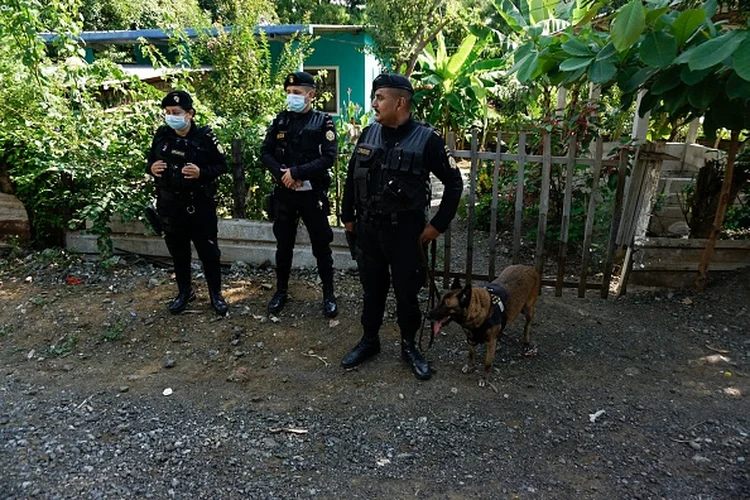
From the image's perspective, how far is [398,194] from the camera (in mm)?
3184

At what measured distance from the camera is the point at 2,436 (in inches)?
118

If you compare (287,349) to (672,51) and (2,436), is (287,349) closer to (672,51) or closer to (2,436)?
(2,436)

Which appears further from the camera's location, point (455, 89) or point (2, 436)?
point (455, 89)

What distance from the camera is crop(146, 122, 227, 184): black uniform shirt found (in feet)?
13.3

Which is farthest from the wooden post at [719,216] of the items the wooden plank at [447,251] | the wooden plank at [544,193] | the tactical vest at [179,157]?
the tactical vest at [179,157]

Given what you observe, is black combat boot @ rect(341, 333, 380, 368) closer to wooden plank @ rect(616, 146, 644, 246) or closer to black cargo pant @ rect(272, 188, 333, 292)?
black cargo pant @ rect(272, 188, 333, 292)

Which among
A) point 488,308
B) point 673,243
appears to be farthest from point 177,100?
point 673,243

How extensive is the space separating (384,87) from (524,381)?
2.13 metres

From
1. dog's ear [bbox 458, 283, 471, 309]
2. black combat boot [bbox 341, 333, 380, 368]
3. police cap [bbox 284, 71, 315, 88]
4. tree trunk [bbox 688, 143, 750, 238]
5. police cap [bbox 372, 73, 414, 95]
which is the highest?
police cap [bbox 284, 71, 315, 88]

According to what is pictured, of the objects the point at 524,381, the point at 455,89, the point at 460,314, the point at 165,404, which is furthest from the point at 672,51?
the point at 455,89

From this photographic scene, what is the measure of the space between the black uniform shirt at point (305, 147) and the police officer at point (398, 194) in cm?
56

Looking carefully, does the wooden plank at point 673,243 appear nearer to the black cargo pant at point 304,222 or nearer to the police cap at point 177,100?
the black cargo pant at point 304,222

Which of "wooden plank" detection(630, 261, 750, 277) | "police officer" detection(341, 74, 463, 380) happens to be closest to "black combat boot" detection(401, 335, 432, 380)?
"police officer" detection(341, 74, 463, 380)

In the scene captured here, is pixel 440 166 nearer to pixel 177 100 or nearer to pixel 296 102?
pixel 296 102
